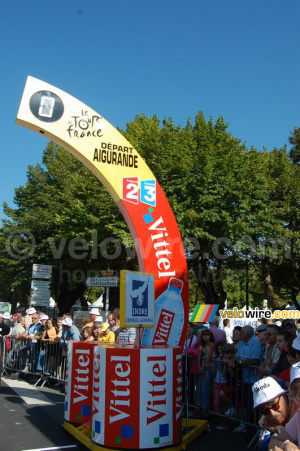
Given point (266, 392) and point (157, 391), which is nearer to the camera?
point (266, 392)

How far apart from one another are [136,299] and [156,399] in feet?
4.24

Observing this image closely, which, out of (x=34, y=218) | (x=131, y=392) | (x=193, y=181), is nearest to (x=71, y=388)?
(x=131, y=392)

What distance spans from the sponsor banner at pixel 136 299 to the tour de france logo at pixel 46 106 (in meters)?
3.38

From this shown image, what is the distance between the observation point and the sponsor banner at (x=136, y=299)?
628cm

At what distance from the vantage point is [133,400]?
237 inches

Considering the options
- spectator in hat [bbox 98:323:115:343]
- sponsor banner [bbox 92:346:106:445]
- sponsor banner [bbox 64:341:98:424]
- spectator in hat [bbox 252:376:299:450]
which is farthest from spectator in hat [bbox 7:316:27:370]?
spectator in hat [bbox 252:376:299:450]

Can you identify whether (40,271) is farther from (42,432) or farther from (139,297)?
(139,297)

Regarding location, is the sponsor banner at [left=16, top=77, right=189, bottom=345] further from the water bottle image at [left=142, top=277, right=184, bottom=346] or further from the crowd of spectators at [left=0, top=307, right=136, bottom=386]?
the crowd of spectators at [left=0, top=307, right=136, bottom=386]

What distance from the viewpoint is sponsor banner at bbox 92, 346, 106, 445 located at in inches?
240

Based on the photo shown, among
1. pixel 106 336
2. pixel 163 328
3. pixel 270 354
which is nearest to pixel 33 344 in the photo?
pixel 106 336

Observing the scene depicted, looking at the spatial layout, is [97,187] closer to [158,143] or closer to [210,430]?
[158,143]

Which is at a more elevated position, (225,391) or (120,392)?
(120,392)

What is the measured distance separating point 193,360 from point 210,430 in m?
1.66

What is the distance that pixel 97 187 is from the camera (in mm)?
26000
